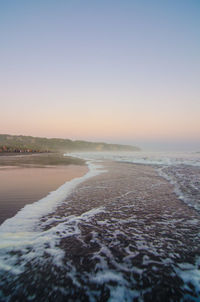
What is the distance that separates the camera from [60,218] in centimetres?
484

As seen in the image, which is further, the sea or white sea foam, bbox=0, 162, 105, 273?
white sea foam, bbox=0, 162, 105, 273

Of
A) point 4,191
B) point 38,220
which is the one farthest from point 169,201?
point 4,191

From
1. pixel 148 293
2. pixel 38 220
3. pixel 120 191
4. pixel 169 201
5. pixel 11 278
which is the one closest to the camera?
pixel 148 293

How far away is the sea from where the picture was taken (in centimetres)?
233

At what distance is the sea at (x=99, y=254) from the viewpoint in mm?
2330

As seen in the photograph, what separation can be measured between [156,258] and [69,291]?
172cm

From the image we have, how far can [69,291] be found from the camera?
2.31 meters

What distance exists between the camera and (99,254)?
313 cm

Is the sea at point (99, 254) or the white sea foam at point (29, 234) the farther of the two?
the white sea foam at point (29, 234)

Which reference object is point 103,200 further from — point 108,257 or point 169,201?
point 108,257

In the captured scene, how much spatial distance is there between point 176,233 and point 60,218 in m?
3.25

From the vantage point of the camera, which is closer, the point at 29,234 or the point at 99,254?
the point at 99,254

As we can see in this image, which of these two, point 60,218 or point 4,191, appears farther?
point 4,191

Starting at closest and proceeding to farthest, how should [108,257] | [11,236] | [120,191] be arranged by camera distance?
1. [108,257]
2. [11,236]
3. [120,191]
